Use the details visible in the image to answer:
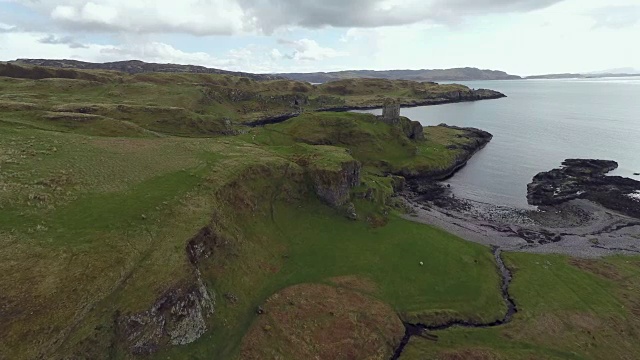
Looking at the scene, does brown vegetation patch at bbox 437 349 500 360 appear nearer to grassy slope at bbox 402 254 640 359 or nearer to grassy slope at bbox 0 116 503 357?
grassy slope at bbox 402 254 640 359

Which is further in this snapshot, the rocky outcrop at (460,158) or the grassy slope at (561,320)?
the rocky outcrop at (460,158)

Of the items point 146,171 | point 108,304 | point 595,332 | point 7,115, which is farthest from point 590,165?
point 7,115

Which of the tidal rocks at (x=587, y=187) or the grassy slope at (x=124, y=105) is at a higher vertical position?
the grassy slope at (x=124, y=105)

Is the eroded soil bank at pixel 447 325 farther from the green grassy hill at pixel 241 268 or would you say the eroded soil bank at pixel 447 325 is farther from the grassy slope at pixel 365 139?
the grassy slope at pixel 365 139

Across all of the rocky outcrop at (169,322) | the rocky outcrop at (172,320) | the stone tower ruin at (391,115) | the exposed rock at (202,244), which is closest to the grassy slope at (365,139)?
the stone tower ruin at (391,115)

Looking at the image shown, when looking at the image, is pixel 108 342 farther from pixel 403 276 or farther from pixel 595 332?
pixel 595 332

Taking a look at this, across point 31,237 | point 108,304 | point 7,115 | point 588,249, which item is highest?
point 7,115

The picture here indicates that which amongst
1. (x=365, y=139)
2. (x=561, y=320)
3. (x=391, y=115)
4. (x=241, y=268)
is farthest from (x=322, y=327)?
(x=391, y=115)
